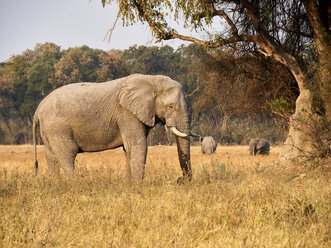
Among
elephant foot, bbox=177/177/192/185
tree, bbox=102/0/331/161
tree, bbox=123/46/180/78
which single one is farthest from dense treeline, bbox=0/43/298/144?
elephant foot, bbox=177/177/192/185

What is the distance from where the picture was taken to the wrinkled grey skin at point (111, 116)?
9.19m

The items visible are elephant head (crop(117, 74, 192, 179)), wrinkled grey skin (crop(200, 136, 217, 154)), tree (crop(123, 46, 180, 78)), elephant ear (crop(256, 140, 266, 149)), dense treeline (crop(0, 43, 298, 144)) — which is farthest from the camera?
tree (crop(123, 46, 180, 78))

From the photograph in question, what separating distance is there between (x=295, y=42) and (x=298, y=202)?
802cm

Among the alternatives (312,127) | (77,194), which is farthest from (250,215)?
(312,127)

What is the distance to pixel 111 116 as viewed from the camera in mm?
9438

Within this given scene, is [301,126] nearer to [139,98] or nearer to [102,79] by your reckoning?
[139,98]

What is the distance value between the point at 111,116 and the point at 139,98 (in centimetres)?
79

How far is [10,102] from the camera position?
46094mm

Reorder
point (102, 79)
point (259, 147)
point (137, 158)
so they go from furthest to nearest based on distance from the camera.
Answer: point (102, 79) < point (259, 147) < point (137, 158)

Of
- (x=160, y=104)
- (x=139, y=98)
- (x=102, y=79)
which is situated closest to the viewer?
(x=139, y=98)

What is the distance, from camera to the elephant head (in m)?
9.16

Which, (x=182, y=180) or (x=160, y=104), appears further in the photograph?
(x=160, y=104)

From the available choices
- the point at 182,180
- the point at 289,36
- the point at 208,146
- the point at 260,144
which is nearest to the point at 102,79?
the point at 208,146

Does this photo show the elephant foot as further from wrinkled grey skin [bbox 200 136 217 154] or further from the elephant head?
wrinkled grey skin [bbox 200 136 217 154]
